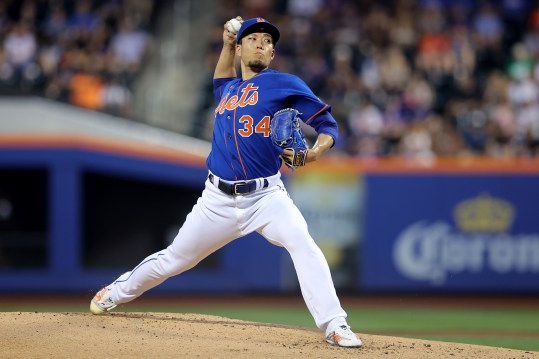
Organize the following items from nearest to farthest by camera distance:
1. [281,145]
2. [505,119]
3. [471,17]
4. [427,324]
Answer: [281,145], [427,324], [505,119], [471,17]

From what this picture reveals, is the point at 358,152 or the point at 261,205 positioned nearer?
the point at 261,205

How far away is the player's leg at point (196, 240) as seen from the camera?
550 cm

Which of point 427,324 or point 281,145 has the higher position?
point 281,145

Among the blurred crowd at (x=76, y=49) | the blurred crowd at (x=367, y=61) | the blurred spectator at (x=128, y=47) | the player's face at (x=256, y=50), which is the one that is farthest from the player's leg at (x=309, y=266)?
the blurred spectator at (x=128, y=47)

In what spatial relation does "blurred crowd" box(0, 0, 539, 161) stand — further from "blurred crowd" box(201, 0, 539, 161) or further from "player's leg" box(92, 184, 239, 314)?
"player's leg" box(92, 184, 239, 314)

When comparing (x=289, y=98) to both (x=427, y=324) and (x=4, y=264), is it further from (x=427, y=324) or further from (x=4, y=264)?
(x=4, y=264)

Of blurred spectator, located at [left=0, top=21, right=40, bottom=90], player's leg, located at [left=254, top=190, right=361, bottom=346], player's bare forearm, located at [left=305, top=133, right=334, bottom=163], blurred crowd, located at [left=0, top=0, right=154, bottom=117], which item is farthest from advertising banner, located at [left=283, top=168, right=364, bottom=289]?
player's bare forearm, located at [left=305, top=133, right=334, bottom=163]

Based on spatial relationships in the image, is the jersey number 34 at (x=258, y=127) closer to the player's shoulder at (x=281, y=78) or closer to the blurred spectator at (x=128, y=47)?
the player's shoulder at (x=281, y=78)

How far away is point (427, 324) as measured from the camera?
8.81 m

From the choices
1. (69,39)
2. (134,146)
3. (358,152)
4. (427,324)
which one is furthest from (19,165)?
(427,324)

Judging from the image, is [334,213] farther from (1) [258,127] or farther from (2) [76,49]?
(1) [258,127]

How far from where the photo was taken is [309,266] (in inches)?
211

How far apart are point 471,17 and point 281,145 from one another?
365 inches

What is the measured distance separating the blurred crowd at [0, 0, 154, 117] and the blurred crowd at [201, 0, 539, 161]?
1.13 metres
